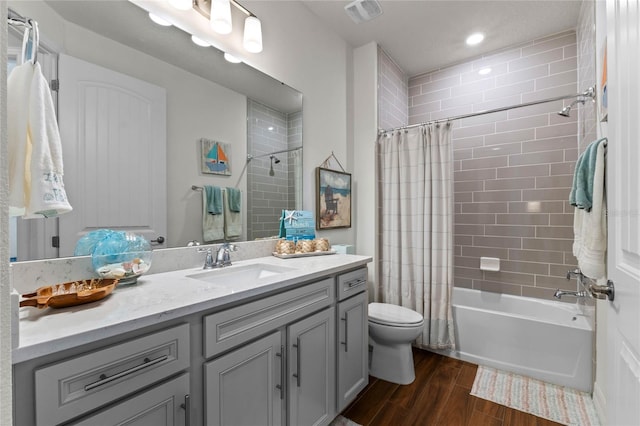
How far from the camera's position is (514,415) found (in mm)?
1678

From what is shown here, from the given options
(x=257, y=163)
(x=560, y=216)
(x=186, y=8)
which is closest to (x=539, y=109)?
(x=560, y=216)

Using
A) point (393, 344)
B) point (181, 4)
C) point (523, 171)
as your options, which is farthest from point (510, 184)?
point (181, 4)

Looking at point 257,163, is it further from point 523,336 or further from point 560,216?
point 560,216

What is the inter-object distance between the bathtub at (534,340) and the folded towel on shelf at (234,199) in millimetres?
1885

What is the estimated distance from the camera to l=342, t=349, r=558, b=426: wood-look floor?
1.64m

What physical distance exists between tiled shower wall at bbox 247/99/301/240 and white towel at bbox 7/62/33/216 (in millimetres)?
1071

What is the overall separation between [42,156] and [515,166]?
10.5 ft

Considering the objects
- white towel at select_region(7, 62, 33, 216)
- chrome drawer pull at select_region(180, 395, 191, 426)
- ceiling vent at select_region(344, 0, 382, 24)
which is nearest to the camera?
white towel at select_region(7, 62, 33, 216)

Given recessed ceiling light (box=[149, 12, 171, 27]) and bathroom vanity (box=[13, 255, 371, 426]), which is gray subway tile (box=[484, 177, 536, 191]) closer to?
bathroom vanity (box=[13, 255, 371, 426])

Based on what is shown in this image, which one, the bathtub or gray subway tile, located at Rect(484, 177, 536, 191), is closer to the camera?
the bathtub

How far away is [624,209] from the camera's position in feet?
2.70

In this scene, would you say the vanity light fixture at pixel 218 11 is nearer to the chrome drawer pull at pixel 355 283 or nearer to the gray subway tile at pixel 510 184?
the chrome drawer pull at pixel 355 283

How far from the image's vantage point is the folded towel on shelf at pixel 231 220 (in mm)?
1698

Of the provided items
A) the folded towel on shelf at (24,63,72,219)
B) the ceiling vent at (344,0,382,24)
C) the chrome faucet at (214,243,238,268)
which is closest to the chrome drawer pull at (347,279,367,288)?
the chrome faucet at (214,243,238,268)
